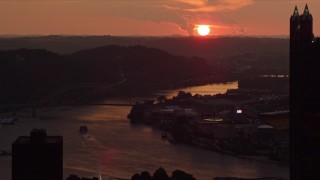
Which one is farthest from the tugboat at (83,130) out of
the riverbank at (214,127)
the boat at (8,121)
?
the boat at (8,121)

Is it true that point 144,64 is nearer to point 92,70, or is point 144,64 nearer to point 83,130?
point 92,70

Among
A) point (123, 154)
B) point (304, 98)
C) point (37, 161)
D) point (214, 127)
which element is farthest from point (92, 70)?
point (304, 98)

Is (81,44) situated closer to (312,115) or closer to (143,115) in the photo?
(143,115)

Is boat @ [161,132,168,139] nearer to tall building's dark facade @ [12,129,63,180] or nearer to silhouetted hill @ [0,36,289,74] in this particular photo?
tall building's dark facade @ [12,129,63,180]

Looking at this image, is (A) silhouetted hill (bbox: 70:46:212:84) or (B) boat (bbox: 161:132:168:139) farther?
(A) silhouetted hill (bbox: 70:46:212:84)

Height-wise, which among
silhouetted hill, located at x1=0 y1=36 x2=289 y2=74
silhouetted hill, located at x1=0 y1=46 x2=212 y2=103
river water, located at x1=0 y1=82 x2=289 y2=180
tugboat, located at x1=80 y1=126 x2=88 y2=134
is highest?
silhouetted hill, located at x1=0 y1=36 x2=289 y2=74

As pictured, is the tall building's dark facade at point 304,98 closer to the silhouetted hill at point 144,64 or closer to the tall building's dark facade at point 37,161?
the tall building's dark facade at point 37,161

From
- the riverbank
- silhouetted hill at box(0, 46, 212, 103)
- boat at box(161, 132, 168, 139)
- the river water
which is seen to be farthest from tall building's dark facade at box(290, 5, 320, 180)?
silhouetted hill at box(0, 46, 212, 103)
